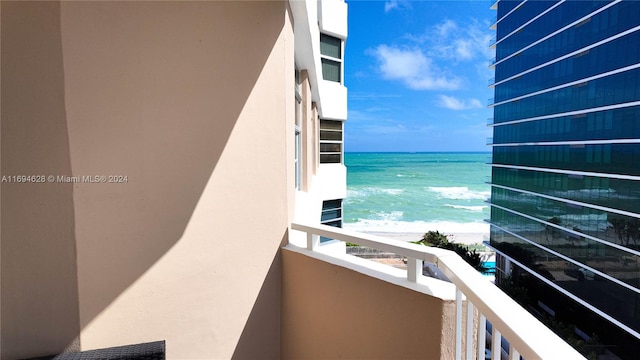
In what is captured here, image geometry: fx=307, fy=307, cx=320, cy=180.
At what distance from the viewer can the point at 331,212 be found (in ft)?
32.7

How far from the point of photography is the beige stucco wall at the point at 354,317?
1.47m

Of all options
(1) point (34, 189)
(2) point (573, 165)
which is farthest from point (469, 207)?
(1) point (34, 189)

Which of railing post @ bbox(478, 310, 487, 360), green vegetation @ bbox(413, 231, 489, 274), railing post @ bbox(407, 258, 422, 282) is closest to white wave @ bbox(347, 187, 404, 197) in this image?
green vegetation @ bbox(413, 231, 489, 274)

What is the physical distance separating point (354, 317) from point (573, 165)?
19809 millimetres

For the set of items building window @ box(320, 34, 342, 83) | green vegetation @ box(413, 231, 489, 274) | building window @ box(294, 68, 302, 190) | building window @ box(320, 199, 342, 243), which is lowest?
green vegetation @ box(413, 231, 489, 274)

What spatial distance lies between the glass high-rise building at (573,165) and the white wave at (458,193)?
12099 mm

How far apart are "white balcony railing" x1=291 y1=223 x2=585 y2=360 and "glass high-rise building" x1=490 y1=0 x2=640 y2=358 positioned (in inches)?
653

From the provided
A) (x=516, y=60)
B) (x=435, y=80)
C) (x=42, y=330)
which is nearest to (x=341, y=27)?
(x=42, y=330)

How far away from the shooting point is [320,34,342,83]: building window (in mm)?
9459

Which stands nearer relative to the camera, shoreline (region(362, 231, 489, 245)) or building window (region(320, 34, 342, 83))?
building window (region(320, 34, 342, 83))

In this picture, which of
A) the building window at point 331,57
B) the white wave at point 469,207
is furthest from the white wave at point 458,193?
the building window at point 331,57

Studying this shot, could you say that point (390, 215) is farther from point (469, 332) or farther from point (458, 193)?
point (469, 332)

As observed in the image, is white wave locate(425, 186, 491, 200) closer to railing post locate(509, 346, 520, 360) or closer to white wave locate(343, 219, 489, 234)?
white wave locate(343, 219, 489, 234)

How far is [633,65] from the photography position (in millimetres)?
13508
